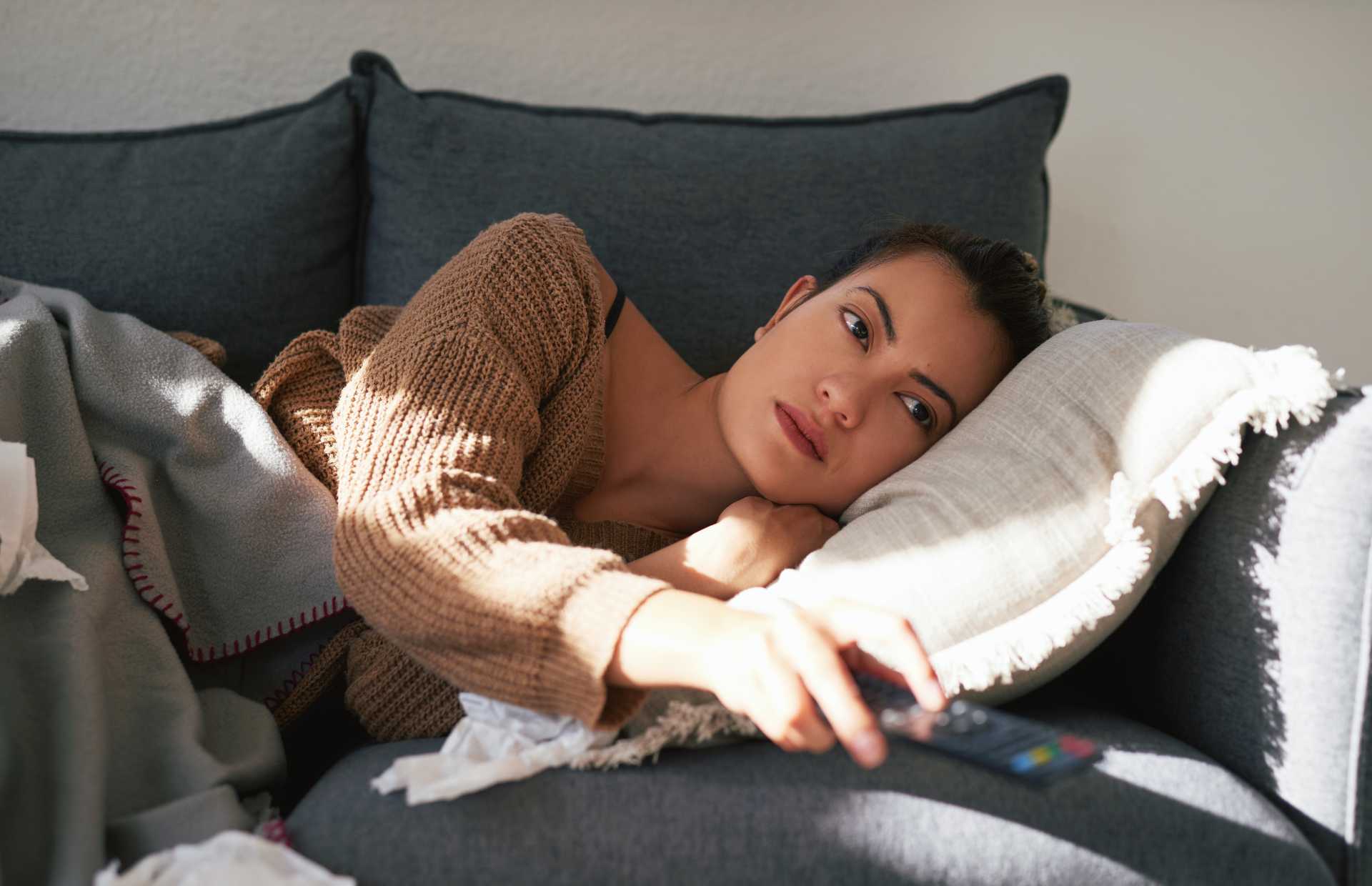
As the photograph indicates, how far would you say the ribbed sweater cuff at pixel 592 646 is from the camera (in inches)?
26.6

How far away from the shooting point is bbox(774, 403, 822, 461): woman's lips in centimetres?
99

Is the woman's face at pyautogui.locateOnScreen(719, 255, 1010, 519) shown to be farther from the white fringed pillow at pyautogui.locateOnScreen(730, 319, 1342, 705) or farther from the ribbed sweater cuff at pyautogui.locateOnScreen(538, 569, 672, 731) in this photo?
the ribbed sweater cuff at pyautogui.locateOnScreen(538, 569, 672, 731)

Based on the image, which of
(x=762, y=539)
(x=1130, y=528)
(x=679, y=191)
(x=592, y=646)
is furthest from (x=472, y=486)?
(x=679, y=191)

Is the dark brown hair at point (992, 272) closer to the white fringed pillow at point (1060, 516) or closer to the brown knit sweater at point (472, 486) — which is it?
the white fringed pillow at point (1060, 516)

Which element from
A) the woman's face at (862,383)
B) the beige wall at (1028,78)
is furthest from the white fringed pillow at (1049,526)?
the beige wall at (1028,78)

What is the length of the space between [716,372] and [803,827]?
70cm

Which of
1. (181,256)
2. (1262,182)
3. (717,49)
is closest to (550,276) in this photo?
(181,256)

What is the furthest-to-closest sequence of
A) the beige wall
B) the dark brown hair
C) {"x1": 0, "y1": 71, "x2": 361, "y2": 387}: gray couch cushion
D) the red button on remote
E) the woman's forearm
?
the beige wall → {"x1": 0, "y1": 71, "x2": 361, "y2": 387}: gray couch cushion → the dark brown hair → the woman's forearm → the red button on remote

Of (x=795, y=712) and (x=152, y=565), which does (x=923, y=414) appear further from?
(x=152, y=565)

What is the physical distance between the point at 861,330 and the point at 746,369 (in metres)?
0.12

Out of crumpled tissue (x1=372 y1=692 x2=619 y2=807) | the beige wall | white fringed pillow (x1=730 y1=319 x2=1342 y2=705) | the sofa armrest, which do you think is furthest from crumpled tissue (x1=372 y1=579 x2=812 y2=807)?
the beige wall

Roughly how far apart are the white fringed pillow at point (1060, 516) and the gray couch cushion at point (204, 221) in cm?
75

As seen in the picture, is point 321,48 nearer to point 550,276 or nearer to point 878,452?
point 550,276

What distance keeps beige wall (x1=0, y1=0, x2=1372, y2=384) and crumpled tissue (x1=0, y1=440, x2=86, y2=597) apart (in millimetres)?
928
